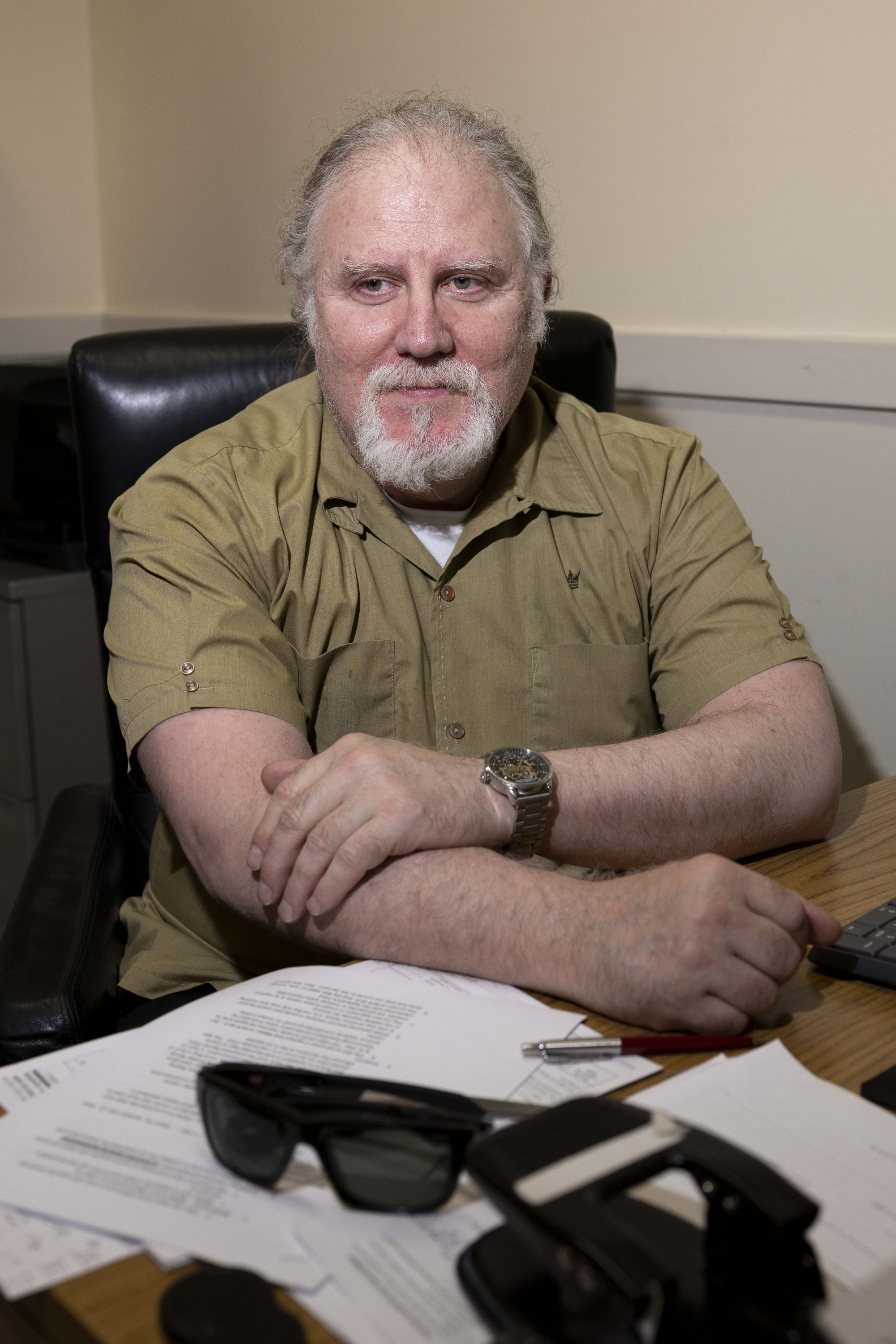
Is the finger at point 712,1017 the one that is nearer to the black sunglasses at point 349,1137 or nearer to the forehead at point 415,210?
the black sunglasses at point 349,1137

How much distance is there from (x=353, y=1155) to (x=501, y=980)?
284mm

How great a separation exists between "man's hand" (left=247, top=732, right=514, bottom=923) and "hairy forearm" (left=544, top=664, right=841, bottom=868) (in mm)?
142

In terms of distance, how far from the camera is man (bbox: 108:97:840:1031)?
41.4 inches

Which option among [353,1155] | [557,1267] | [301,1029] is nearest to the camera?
[557,1267]

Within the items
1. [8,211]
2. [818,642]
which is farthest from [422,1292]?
[8,211]

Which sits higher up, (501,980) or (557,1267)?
(557,1267)

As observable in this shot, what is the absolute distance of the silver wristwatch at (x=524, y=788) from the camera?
100 centimetres

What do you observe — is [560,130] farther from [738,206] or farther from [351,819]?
[351,819]

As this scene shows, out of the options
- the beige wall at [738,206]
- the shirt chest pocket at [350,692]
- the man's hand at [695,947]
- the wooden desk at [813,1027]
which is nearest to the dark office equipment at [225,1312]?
the wooden desk at [813,1027]

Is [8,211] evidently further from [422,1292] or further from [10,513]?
[422,1292]

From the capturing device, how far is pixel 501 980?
84 cm

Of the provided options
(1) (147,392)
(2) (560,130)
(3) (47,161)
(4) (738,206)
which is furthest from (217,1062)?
(3) (47,161)

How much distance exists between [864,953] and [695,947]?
0.16m

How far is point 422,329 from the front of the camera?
1285 mm
